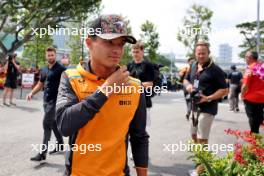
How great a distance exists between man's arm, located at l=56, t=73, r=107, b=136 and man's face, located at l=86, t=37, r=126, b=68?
21cm

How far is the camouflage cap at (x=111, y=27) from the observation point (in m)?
1.77

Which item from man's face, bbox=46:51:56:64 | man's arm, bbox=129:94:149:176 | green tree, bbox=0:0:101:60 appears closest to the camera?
man's arm, bbox=129:94:149:176

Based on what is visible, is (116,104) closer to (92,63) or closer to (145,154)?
(92,63)

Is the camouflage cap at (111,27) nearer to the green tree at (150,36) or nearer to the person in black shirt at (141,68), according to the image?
the person in black shirt at (141,68)

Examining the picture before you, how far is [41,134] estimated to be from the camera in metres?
8.00

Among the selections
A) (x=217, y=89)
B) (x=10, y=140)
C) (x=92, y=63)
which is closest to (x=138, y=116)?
(x=92, y=63)

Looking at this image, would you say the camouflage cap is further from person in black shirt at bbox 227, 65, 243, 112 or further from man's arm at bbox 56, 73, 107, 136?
person in black shirt at bbox 227, 65, 243, 112

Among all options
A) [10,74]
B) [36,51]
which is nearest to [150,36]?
[36,51]

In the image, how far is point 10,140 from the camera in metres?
7.21

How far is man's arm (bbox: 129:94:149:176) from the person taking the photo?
2.01 metres

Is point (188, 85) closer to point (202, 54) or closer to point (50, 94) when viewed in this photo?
point (202, 54)

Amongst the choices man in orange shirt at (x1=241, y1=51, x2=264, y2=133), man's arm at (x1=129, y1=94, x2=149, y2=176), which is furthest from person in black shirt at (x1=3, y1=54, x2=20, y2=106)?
man's arm at (x1=129, y1=94, x2=149, y2=176)

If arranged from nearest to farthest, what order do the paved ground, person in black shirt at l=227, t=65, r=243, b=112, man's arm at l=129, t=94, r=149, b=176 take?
1. man's arm at l=129, t=94, r=149, b=176
2. the paved ground
3. person in black shirt at l=227, t=65, r=243, b=112

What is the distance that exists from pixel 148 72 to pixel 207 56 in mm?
1094
